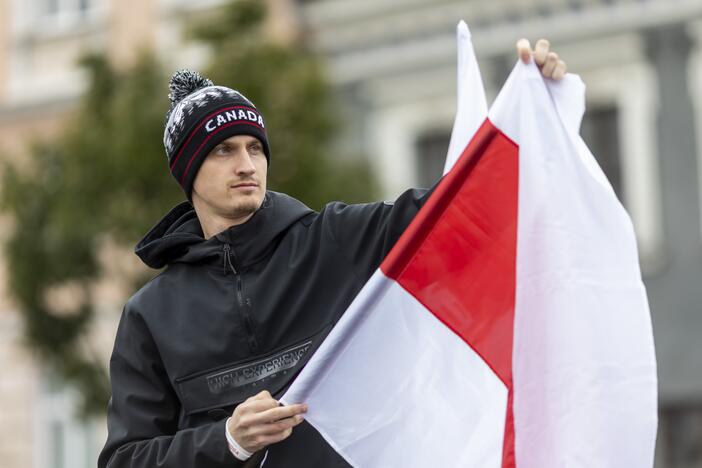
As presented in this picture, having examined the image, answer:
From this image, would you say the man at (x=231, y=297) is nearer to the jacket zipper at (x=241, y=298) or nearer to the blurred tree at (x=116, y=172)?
the jacket zipper at (x=241, y=298)

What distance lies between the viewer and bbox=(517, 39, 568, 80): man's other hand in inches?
130

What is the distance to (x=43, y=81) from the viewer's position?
19578mm

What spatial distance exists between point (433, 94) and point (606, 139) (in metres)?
2.16

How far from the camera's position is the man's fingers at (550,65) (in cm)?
338

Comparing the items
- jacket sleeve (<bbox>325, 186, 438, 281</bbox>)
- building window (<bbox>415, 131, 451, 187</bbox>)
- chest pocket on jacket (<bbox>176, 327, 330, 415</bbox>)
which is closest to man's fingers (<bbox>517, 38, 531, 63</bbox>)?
jacket sleeve (<bbox>325, 186, 438, 281</bbox>)

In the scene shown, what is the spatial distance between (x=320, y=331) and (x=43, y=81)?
665 inches

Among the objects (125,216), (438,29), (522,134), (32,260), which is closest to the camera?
(522,134)

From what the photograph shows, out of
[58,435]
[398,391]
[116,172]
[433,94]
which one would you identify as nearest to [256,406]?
[398,391]

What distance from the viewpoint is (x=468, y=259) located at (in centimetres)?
330

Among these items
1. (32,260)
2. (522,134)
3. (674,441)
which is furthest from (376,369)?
(674,441)

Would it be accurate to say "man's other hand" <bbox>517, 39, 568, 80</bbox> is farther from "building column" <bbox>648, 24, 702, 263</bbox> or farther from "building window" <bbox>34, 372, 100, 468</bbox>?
"building window" <bbox>34, 372, 100, 468</bbox>

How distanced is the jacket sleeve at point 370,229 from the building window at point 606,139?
1224 cm

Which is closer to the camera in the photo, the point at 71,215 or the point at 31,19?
the point at 71,215

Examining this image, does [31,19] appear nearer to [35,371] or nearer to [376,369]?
[35,371]
